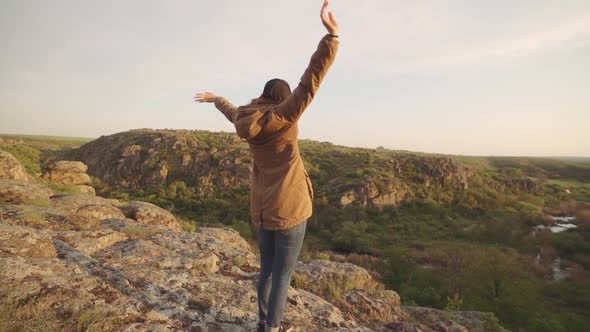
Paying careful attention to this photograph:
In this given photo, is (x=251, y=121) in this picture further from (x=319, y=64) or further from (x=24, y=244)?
(x=24, y=244)

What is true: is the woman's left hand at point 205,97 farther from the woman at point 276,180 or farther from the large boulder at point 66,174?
the large boulder at point 66,174

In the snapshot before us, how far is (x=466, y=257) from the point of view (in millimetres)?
23422

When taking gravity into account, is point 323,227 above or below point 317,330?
below

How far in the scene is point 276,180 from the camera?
2650 mm

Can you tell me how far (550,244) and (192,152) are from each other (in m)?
44.2

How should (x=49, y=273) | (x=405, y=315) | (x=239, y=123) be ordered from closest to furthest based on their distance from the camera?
(x=239, y=123) < (x=49, y=273) < (x=405, y=315)

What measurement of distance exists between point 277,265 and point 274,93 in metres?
1.55

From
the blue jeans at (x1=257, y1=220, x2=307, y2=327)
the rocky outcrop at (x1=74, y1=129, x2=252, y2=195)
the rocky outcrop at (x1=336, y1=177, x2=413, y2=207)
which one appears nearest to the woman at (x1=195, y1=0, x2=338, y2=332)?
the blue jeans at (x1=257, y1=220, x2=307, y2=327)

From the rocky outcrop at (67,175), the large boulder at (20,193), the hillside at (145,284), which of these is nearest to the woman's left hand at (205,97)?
the hillside at (145,284)

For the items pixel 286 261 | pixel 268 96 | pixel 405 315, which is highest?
pixel 268 96

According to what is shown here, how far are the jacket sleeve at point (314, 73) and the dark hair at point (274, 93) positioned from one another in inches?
13.2

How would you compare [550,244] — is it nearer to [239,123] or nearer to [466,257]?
[466,257]

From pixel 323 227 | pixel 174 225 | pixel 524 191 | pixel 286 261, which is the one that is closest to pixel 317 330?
pixel 286 261

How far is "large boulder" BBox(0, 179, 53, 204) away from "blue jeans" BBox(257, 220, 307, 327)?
7340 millimetres
